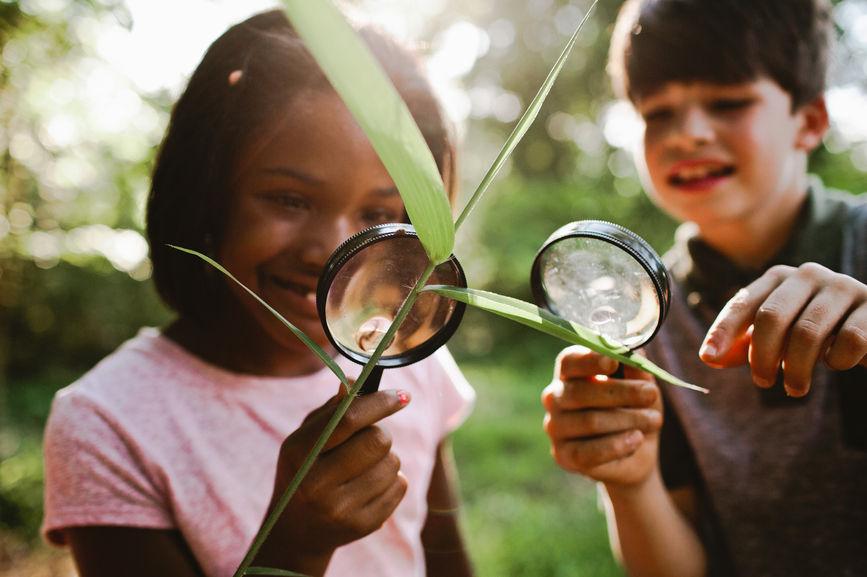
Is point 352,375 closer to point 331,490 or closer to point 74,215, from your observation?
point 331,490

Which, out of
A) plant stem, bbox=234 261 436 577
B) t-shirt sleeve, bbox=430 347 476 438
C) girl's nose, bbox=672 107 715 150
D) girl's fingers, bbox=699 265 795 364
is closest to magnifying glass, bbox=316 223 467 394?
plant stem, bbox=234 261 436 577

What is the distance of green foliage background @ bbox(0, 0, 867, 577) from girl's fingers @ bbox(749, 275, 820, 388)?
39.0 inches

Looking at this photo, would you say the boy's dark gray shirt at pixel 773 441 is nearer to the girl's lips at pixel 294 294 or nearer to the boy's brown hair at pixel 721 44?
the boy's brown hair at pixel 721 44

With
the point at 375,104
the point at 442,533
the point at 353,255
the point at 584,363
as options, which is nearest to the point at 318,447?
the point at 353,255

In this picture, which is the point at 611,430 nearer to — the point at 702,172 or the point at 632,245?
the point at 632,245

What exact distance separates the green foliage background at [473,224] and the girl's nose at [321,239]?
2.10ft

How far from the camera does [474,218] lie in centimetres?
1045

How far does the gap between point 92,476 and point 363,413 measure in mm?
600

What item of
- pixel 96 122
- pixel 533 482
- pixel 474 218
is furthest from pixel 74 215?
pixel 474 218

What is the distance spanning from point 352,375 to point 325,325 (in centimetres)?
57

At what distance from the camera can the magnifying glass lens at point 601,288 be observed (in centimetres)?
87

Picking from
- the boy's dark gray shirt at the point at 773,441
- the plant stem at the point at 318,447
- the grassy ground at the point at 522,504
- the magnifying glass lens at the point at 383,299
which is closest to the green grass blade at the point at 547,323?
the plant stem at the point at 318,447

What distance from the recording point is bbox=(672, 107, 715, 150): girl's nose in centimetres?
141

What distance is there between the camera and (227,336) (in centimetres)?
135
